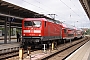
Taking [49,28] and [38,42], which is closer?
[38,42]

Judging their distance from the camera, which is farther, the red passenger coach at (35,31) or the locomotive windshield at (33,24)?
the locomotive windshield at (33,24)

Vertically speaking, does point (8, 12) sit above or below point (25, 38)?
above

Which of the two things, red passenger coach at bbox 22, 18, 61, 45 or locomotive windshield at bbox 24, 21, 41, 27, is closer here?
red passenger coach at bbox 22, 18, 61, 45

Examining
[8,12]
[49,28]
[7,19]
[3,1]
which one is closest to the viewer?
[3,1]

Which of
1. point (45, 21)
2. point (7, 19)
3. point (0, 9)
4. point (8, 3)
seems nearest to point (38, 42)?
point (45, 21)

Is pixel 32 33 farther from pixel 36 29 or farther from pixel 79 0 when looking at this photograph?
pixel 79 0

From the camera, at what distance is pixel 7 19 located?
25859 mm

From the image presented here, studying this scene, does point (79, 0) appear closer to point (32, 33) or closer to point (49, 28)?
point (49, 28)

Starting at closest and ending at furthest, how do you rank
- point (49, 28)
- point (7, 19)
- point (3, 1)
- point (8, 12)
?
point (3, 1) → point (49, 28) → point (8, 12) → point (7, 19)

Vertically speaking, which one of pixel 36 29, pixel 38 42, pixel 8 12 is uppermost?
pixel 8 12

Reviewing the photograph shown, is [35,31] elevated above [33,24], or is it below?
below

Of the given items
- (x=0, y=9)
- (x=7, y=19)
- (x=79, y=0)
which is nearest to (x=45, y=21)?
(x=79, y=0)

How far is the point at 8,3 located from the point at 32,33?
13.1 feet

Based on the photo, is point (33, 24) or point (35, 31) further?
point (33, 24)
